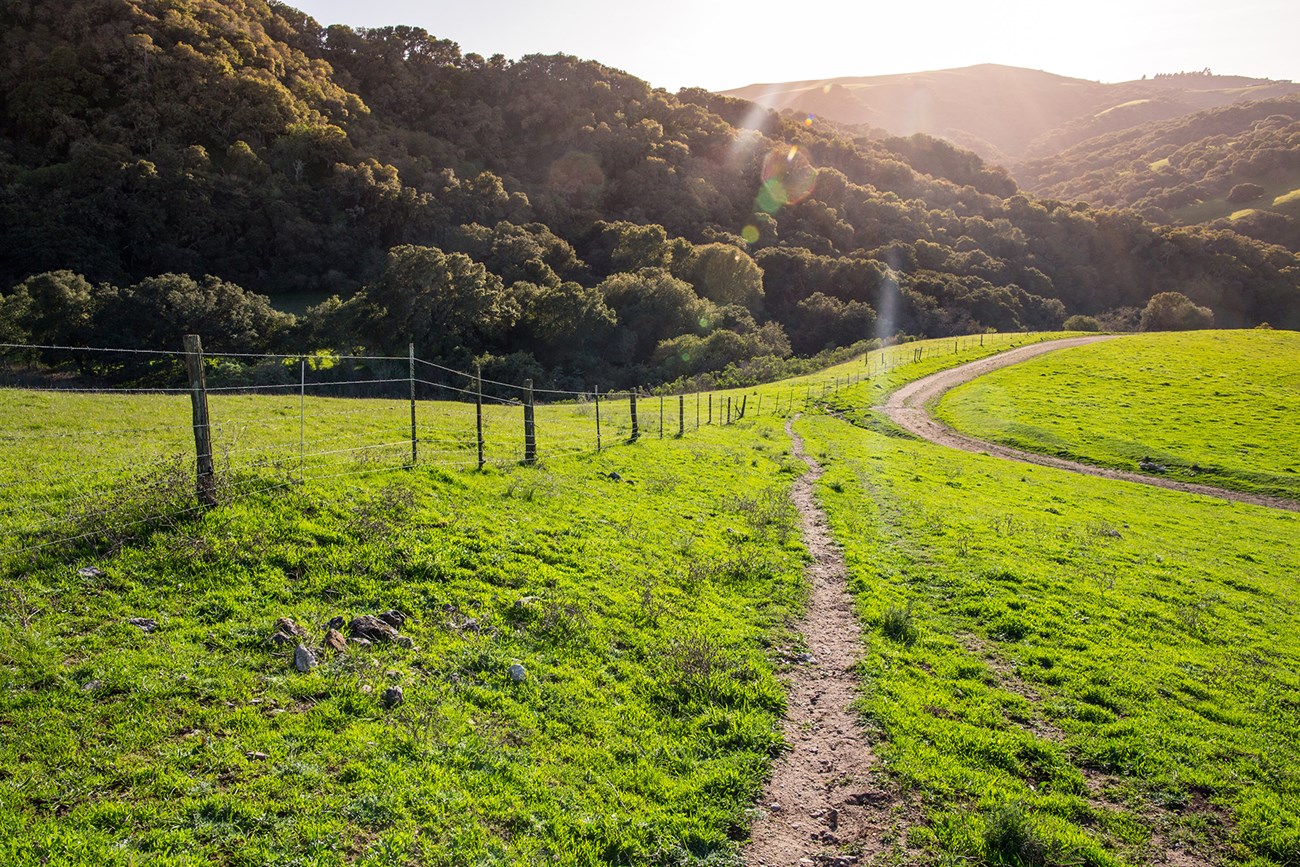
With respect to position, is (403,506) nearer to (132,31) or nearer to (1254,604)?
(1254,604)

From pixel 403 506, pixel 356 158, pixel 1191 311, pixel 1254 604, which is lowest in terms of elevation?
pixel 1254 604

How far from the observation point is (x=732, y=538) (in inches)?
592

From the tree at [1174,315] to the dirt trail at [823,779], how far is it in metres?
130

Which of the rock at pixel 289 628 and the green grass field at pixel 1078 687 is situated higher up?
the rock at pixel 289 628

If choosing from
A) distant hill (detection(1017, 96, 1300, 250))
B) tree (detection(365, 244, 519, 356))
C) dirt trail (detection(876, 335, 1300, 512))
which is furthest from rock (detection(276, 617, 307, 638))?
distant hill (detection(1017, 96, 1300, 250))

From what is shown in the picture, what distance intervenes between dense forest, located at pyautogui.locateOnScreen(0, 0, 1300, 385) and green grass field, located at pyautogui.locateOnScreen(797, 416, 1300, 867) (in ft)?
193

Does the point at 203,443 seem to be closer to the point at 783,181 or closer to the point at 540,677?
the point at 540,677

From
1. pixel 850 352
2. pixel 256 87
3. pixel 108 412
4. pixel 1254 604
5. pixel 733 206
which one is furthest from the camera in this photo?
pixel 733 206

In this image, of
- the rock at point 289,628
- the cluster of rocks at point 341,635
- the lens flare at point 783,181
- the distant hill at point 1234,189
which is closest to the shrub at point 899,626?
the cluster of rocks at point 341,635

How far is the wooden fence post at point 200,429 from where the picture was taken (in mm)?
9898

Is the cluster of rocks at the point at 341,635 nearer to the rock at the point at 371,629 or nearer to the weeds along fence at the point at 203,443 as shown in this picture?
the rock at the point at 371,629

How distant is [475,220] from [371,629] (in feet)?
336

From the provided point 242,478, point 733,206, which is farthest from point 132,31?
point 242,478

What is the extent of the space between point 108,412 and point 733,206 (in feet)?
419
